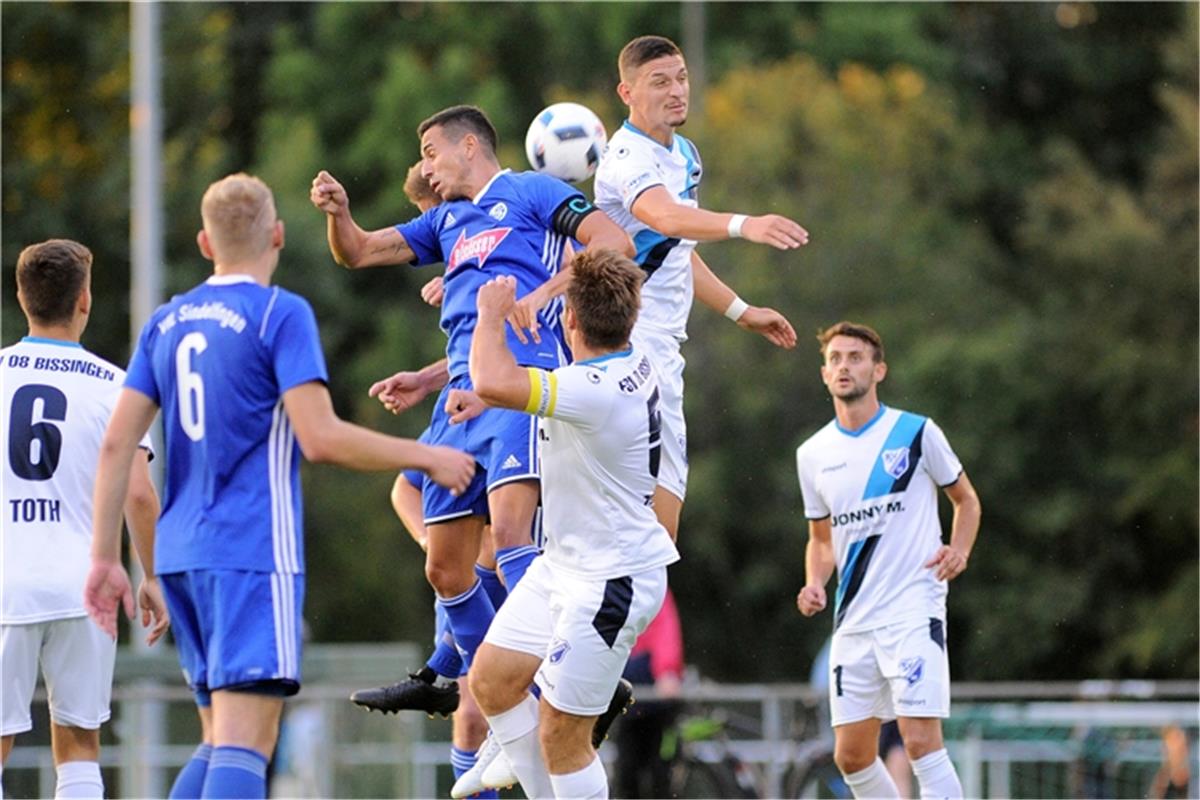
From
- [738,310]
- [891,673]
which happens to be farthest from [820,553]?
[738,310]

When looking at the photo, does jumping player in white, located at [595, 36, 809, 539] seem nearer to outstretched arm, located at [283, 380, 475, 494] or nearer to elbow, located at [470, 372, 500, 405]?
elbow, located at [470, 372, 500, 405]

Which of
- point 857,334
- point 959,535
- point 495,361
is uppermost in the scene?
point 857,334

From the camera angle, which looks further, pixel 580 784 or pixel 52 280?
pixel 52 280

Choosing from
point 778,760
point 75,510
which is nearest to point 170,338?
point 75,510

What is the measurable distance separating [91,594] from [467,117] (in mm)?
3109

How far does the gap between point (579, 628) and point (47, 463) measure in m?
2.65

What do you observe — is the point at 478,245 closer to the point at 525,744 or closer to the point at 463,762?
the point at 525,744

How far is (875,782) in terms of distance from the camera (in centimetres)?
1140

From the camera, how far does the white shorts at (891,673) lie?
11.2 metres

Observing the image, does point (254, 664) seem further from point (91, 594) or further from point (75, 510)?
point (75, 510)

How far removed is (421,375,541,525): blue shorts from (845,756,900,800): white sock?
3092 mm

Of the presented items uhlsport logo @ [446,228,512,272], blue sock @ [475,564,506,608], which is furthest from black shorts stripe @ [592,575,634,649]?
uhlsport logo @ [446,228,512,272]

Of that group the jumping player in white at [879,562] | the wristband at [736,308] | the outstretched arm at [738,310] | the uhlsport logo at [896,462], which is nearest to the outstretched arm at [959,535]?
the jumping player in white at [879,562]

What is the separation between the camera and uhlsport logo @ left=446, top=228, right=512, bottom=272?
9.48m
